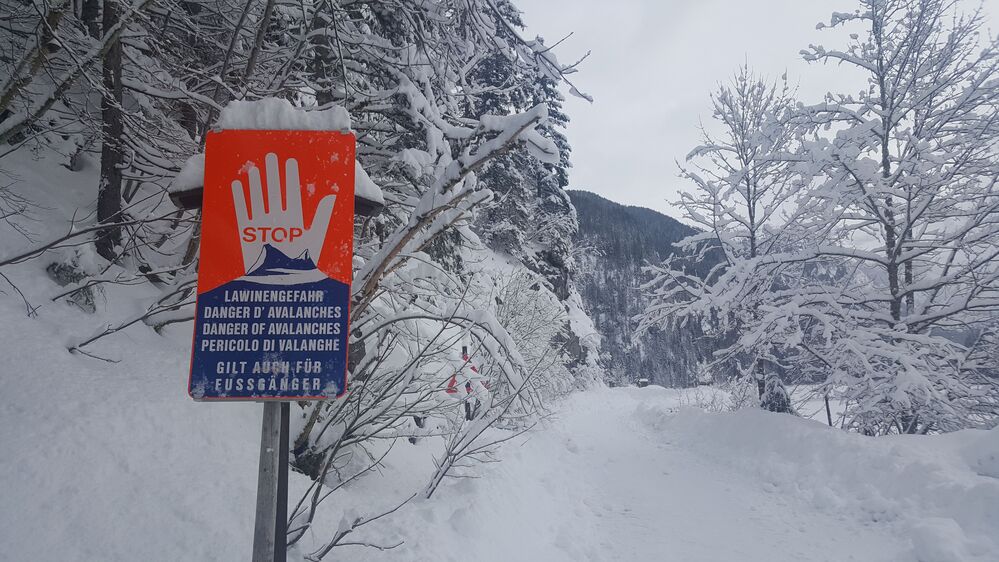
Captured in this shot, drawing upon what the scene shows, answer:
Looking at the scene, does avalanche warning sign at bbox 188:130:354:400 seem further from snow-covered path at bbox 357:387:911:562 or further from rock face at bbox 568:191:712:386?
rock face at bbox 568:191:712:386

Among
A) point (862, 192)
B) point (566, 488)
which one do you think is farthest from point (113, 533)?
point (862, 192)

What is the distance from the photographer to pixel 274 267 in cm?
188

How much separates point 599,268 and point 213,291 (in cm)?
9279

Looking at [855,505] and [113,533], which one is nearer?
[113,533]

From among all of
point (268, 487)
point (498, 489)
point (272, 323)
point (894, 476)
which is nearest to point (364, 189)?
point (272, 323)

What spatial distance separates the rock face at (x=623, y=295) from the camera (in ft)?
247

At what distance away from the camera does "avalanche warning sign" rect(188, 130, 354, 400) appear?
1.81 m

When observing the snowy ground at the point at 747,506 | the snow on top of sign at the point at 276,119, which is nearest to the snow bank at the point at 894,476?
the snowy ground at the point at 747,506

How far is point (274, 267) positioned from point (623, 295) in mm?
88437

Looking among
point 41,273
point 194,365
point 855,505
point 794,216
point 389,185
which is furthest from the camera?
point 794,216

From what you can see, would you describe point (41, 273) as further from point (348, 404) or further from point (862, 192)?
point (862, 192)

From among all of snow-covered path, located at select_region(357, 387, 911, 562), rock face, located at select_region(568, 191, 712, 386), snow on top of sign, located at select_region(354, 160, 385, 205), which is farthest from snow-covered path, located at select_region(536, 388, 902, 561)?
rock face, located at select_region(568, 191, 712, 386)

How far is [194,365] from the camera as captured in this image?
1.77 meters

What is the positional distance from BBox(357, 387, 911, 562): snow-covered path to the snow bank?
0.27m
